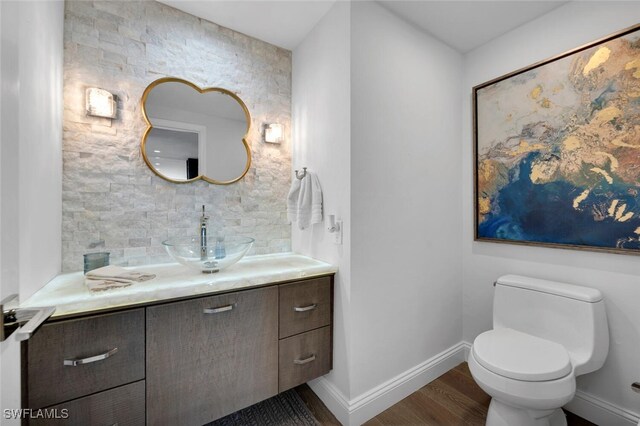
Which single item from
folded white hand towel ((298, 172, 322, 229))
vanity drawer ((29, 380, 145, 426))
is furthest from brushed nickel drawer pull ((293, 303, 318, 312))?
vanity drawer ((29, 380, 145, 426))

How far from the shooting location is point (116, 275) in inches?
48.9

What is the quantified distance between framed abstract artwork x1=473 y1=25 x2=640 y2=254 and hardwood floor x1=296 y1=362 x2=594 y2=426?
42.5 inches

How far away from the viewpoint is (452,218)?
2.16 meters

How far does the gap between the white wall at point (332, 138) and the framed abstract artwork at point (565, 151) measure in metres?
1.21

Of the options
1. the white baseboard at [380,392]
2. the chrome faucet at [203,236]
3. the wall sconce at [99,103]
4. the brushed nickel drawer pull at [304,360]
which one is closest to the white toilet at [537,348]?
the white baseboard at [380,392]

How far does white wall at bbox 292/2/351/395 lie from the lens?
5.17 ft

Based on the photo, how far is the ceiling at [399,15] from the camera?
167 cm

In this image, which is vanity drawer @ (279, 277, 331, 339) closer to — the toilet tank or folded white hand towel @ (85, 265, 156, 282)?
folded white hand towel @ (85, 265, 156, 282)

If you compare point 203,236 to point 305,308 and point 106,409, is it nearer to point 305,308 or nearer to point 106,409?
point 305,308

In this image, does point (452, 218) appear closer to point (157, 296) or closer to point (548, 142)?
point (548, 142)

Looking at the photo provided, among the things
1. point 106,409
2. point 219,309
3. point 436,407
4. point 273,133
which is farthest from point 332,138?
point 436,407

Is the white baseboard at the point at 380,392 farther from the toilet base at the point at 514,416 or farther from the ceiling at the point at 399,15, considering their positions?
the ceiling at the point at 399,15

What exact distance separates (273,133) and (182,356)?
1541 mm

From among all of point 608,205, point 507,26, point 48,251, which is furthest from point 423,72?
point 48,251
